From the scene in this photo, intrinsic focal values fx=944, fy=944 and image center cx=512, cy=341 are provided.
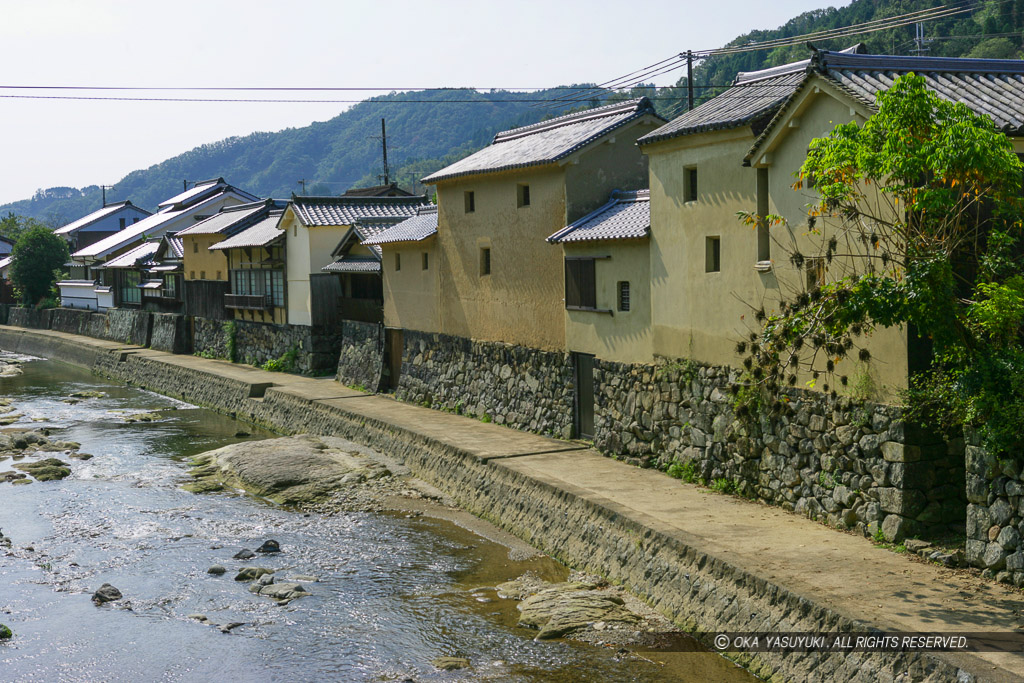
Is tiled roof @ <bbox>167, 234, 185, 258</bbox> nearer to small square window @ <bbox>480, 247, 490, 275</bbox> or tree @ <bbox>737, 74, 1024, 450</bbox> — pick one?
small square window @ <bbox>480, 247, 490, 275</bbox>

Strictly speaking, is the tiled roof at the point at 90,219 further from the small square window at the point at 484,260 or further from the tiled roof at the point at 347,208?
the small square window at the point at 484,260

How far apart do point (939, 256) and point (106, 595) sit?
13.3m

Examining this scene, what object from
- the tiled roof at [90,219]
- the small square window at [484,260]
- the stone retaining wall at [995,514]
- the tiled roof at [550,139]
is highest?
the tiled roof at [90,219]

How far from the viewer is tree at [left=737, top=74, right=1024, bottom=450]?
10.7m

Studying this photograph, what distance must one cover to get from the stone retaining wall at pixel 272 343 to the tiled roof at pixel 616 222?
647 inches

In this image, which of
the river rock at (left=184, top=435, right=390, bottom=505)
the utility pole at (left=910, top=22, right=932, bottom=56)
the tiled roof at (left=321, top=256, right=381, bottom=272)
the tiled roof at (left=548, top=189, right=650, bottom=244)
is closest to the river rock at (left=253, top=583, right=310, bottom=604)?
the river rock at (left=184, top=435, right=390, bottom=505)

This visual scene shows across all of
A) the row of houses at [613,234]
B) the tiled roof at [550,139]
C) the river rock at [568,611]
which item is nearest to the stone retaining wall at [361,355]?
the row of houses at [613,234]

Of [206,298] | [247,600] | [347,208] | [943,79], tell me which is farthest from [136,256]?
[943,79]

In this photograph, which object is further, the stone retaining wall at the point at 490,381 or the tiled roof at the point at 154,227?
the tiled roof at the point at 154,227

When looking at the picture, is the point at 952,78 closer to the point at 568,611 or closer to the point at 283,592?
the point at 568,611

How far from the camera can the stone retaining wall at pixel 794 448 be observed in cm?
1254

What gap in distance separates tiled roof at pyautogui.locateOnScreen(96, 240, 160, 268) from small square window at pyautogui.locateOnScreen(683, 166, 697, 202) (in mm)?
41872

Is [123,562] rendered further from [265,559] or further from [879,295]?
[879,295]

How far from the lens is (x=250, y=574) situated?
16.1 m
